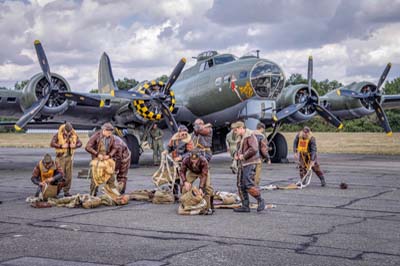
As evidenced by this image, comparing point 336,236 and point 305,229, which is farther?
point 305,229

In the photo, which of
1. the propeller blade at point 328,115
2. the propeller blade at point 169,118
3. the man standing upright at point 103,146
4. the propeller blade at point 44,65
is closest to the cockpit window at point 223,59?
the propeller blade at point 169,118

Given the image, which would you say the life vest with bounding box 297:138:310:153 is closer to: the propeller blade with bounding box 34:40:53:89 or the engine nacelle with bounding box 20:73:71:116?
the engine nacelle with bounding box 20:73:71:116

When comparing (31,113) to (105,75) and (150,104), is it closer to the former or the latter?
(150,104)

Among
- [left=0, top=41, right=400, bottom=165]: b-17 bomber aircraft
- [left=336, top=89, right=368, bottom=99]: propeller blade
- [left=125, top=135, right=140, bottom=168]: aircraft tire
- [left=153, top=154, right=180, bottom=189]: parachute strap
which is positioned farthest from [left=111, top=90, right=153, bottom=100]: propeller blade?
[left=336, top=89, right=368, bottom=99]: propeller blade

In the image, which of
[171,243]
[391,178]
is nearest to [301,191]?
[391,178]

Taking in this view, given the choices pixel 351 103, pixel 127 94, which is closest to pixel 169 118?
pixel 127 94

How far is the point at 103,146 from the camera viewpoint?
12.6 metres

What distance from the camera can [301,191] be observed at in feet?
48.1

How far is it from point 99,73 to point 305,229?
72.7ft

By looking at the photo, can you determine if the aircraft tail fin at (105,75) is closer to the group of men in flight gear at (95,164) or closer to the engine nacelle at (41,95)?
the engine nacelle at (41,95)

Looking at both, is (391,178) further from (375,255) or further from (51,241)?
(51,241)

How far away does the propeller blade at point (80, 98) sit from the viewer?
2089 cm

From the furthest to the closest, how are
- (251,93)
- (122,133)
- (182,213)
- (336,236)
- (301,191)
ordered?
(122,133) → (251,93) → (301,191) → (182,213) → (336,236)

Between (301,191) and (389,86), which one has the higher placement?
(389,86)
